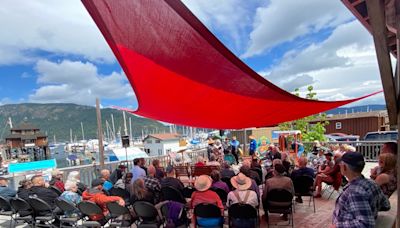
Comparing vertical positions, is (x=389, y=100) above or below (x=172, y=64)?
below

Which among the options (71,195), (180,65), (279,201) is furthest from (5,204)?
(279,201)

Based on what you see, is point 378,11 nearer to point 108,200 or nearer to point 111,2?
point 111,2

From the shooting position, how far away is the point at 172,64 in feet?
10.6

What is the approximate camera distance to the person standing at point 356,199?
178 cm

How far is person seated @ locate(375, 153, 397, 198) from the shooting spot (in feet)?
10.0

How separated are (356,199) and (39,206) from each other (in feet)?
16.4

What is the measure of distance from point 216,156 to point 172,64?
7515mm

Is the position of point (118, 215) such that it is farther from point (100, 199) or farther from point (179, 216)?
point (179, 216)

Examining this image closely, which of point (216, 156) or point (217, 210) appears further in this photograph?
point (216, 156)

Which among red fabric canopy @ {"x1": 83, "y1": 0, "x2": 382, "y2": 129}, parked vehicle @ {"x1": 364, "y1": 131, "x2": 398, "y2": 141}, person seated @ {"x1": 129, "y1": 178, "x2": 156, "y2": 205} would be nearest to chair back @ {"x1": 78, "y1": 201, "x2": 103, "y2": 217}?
person seated @ {"x1": 129, "y1": 178, "x2": 156, "y2": 205}

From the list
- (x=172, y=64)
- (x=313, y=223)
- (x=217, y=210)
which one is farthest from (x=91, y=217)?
(x=313, y=223)

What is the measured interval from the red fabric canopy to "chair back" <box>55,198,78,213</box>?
82.5 inches

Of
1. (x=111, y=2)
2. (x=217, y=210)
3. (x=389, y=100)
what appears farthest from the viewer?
(x=217, y=210)

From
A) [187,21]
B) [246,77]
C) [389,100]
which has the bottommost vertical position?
[389,100]
